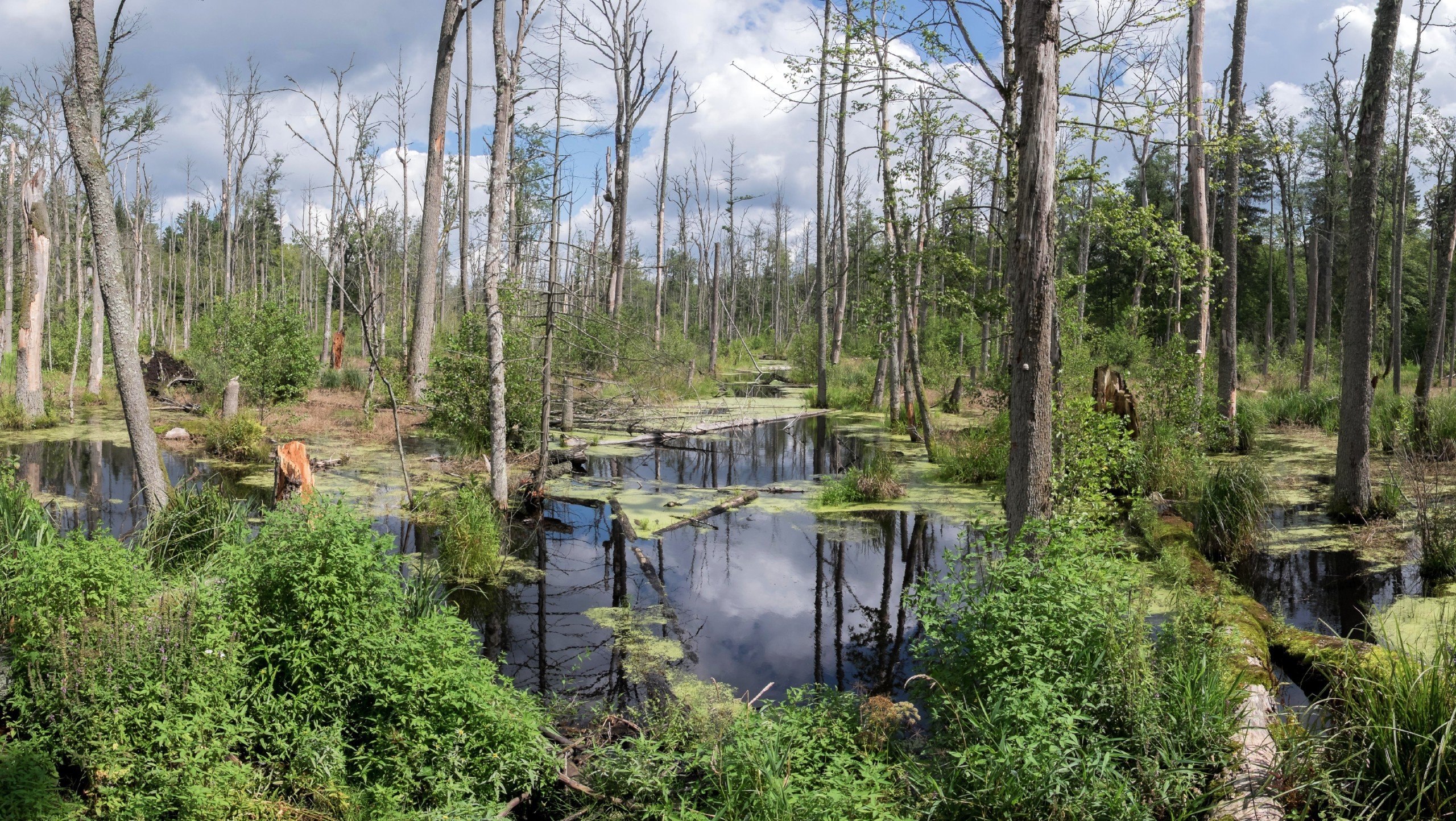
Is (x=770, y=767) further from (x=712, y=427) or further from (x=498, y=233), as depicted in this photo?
(x=712, y=427)

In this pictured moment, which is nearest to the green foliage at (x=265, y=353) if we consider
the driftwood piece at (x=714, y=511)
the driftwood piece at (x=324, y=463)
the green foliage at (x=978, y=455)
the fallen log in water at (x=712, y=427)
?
the driftwood piece at (x=324, y=463)

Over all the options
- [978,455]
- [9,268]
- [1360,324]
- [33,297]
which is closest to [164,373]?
[9,268]

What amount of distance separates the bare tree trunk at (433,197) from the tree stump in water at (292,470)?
8433mm

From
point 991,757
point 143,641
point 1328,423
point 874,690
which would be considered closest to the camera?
point 991,757

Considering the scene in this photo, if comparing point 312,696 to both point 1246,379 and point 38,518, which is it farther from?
point 1246,379

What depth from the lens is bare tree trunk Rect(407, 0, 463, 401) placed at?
56.1ft

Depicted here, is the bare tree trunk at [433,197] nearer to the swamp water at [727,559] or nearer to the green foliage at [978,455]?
the swamp water at [727,559]

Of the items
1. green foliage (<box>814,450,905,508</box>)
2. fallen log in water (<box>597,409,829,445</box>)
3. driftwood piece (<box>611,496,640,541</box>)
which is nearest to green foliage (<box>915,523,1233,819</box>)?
driftwood piece (<box>611,496,640,541</box>)

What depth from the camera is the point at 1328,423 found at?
1408 centimetres

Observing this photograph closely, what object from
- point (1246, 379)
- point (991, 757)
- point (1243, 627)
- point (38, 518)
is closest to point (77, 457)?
point (38, 518)

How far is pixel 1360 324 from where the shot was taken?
8.88m

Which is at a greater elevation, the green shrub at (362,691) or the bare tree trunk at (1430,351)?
the bare tree trunk at (1430,351)

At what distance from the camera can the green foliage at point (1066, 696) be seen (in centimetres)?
325

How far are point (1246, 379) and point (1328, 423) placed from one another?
42.2 ft
